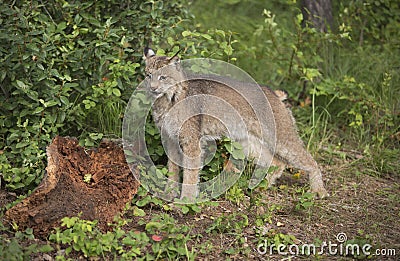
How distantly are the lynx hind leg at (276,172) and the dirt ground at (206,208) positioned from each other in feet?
0.33

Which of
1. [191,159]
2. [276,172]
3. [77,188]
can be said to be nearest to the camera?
[77,188]

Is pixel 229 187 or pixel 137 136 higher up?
pixel 137 136

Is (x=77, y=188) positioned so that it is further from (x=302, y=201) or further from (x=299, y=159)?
(x=299, y=159)

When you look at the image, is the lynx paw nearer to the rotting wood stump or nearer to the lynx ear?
the rotting wood stump

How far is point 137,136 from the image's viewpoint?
5684 mm

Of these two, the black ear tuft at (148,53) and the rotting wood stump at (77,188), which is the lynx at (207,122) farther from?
the rotting wood stump at (77,188)

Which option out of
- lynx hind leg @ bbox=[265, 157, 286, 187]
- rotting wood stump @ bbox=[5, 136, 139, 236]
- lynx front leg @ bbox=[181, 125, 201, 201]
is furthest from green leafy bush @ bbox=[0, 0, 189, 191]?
lynx hind leg @ bbox=[265, 157, 286, 187]

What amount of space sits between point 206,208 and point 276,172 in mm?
1099

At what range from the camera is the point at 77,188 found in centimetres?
477

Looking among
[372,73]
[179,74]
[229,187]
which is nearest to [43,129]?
[179,74]

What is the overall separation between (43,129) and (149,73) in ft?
3.61

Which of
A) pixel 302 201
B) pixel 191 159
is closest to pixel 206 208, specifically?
pixel 191 159

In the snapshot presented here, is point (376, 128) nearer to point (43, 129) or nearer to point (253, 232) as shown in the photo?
point (253, 232)

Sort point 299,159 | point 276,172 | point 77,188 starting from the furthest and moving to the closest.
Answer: point 276,172 → point 299,159 → point 77,188
